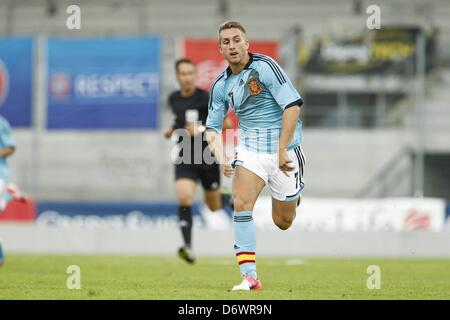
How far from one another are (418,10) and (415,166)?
496 centimetres

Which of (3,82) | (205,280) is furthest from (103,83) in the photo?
(205,280)

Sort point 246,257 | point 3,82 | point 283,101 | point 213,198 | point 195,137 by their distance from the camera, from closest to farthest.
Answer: point 246,257 < point 283,101 < point 195,137 < point 213,198 < point 3,82

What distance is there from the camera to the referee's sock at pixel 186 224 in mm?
13539

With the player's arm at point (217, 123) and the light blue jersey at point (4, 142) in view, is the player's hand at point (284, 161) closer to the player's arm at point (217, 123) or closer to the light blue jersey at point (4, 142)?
the player's arm at point (217, 123)

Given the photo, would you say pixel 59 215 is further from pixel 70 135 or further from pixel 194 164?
pixel 194 164

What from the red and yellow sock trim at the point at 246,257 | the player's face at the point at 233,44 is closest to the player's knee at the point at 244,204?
the red and yellow sock trim at the point at 246,257

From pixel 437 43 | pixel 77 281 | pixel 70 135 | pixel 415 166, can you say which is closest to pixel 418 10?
pixel 437 43

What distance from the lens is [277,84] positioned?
8.89 meters

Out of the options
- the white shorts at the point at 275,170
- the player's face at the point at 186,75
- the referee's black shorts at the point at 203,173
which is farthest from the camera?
the referee's black shorts at the point at 203,173

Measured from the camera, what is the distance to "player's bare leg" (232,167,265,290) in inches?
343

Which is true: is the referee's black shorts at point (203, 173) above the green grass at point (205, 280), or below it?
above

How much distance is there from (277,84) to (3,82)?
54.2 feet

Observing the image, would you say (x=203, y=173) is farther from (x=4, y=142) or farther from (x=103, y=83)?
(x=103, y=83)
